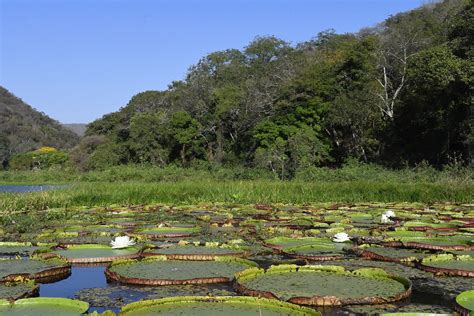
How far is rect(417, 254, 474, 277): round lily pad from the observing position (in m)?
3.92

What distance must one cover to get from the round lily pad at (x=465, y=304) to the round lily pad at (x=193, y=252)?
2106 millimetres

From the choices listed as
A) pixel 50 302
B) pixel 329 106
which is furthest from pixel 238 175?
pixel 50 302

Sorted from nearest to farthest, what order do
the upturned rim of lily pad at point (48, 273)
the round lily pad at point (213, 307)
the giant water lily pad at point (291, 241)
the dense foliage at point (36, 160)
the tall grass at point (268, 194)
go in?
1. the round lily pad at point (213, 307)
2. the upturned rim of lily pad at point (48, 273)
3. the giant water lily pad at point (291, 241)
4. the tall grass at point (268, 194)
5. the dense foliage at point (36, 160)

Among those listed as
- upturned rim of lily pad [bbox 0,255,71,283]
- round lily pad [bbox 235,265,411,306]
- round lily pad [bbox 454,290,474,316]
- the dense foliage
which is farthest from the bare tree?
the dense foliage

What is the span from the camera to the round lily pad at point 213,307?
9.03 ft

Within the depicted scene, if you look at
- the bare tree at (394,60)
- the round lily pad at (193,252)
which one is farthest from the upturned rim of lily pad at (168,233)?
the bare tree at (394,60)

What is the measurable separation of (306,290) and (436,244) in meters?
2.45

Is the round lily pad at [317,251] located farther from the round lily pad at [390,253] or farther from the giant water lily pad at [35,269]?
the giant water lily pad at [35,269]

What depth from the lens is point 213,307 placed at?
2.89m

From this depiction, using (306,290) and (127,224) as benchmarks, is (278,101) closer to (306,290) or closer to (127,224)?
(127,224)

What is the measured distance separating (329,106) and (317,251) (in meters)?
27.3

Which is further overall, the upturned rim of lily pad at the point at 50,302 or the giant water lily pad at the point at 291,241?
the giant water lily pad at the point at 291,241

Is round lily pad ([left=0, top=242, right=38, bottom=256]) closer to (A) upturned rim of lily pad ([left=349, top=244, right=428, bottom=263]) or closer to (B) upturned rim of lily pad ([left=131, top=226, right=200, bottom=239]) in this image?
(B) upturned rim of lily pad ([left=131, top=226, right=200, bottom=239])

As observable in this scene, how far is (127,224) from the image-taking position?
23.8 feet
